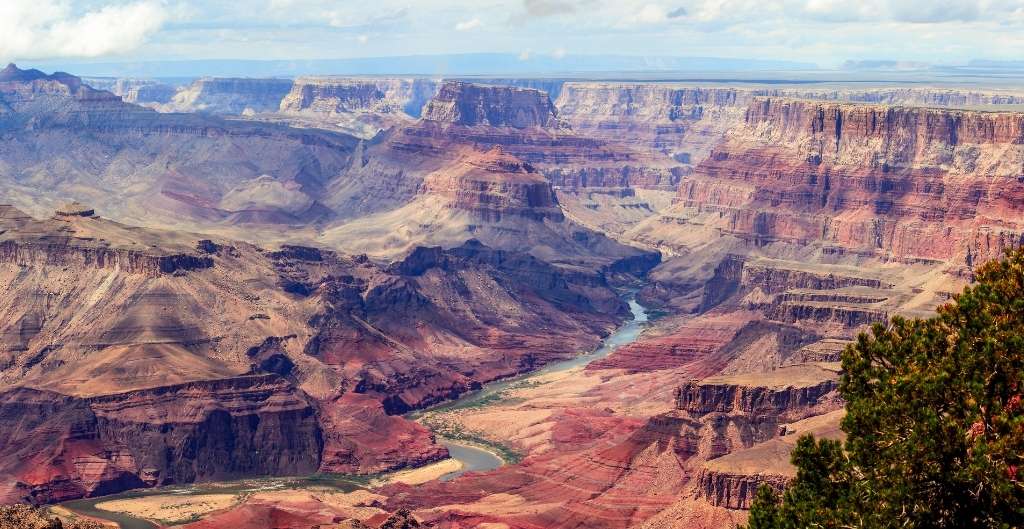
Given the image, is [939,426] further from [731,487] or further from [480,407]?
[480,407]

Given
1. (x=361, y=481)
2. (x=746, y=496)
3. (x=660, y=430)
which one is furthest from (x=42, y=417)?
(x=746, y=496)

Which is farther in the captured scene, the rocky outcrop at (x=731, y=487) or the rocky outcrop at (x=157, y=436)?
the rocky outcrop at (x=157, y=436)

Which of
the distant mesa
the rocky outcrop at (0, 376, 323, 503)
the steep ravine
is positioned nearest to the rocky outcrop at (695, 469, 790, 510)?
the steep ravine

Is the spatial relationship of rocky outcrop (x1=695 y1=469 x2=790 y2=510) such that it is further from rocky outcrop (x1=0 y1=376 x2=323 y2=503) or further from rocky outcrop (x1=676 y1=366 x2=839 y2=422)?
rocky outcrop (x1=0 y1=376 x2=323 y2=503)

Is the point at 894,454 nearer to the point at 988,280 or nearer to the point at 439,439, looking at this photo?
the point at 988,280

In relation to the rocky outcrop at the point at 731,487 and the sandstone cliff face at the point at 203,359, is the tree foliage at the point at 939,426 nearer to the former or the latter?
the rocky outcrop at the point at 731,487

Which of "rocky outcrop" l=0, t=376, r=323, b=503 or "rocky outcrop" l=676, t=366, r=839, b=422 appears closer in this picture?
"rocky outcrop" l=676, t=366, r=839, b=422

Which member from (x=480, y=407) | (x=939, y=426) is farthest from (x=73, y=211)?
(x=939, y=426)

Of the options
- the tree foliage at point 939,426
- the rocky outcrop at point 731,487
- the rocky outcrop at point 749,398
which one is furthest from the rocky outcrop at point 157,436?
the tree foliage at point 939,426
